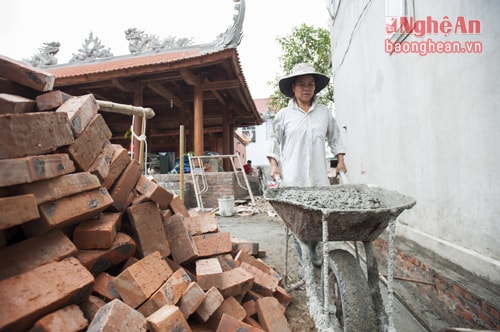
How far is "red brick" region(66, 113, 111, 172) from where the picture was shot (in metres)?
1.46

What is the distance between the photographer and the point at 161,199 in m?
2.01

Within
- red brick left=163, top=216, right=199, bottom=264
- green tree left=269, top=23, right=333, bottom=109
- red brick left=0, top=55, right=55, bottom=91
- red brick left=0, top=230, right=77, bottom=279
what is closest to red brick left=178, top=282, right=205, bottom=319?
red brick left=163, top=216, right=199, bottom=264

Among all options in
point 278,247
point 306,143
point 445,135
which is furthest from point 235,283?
point 445,135

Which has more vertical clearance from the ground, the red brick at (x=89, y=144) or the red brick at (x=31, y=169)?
the red brick at (x=89, y=144)

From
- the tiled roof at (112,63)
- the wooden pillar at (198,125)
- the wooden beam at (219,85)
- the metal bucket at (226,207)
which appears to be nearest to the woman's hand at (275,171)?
the metal bucket at (226,207)

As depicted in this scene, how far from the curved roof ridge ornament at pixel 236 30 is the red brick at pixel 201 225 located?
5.96 m

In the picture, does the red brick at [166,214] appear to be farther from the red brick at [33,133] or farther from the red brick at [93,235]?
the red brick at [33,133]

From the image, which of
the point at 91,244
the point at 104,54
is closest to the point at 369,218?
the point at 91,244

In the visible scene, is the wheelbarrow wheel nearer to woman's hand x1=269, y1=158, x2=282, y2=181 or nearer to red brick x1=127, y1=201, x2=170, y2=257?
woman's hand x1=269, y1=158, x2=282, y2=181

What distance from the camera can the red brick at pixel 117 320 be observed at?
1030 millimetres

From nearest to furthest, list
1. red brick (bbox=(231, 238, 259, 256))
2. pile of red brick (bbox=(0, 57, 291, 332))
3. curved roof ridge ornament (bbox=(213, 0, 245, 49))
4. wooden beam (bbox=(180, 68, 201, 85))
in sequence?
1. pile of red brick (bbox=(0, 57, 291, 332))
2. red brick (bbox=(231, 238, 259, 256))
3. wooden beam (bbox=(180, 68, 201, 85))
4. curved roof ridge ornament (bbox=(213, 0, 245, 49))

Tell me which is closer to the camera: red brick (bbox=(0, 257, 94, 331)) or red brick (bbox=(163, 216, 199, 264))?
red brick (bbox=(0, 257, 94, 331))

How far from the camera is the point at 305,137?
244 centimetres

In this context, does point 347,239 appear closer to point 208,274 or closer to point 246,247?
point 208,274
